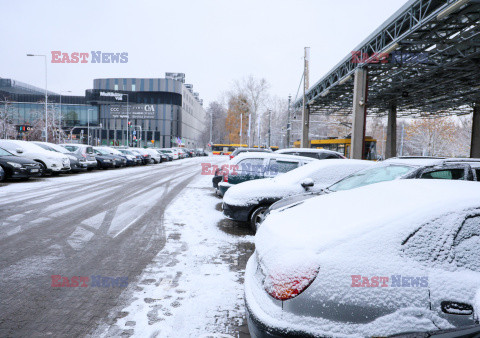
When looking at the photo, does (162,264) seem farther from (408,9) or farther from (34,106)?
(34,106)

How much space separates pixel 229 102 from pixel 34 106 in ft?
171

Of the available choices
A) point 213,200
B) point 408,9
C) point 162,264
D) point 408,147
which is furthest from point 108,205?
point 408,147

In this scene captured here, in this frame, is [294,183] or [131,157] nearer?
[294,183]

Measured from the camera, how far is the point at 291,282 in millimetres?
2197

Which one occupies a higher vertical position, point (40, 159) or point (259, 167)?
point (259, 167)

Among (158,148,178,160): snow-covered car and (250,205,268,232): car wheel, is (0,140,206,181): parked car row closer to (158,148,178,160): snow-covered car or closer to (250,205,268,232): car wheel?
(250,205,268,232): car wheel

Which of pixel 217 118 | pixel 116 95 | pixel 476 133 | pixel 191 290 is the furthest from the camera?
pixel 217 118

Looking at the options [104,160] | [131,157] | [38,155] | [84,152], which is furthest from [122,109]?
[38,155]

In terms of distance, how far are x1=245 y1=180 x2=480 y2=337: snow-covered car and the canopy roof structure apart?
11552mm

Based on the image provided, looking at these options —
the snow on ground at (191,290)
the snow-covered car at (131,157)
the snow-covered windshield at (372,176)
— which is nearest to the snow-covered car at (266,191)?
the snow on ground at (191,290)

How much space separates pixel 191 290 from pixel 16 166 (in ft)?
40.8

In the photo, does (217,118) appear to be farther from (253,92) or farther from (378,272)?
(378,272)

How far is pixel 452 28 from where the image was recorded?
13.8 m

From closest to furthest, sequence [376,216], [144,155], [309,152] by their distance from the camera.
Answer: [376,216], [309,152], [144,155]
